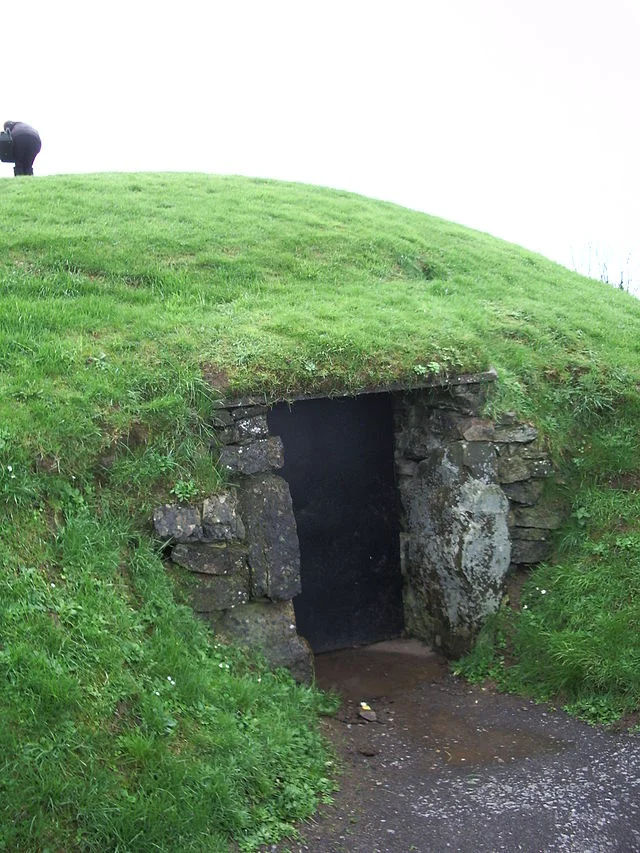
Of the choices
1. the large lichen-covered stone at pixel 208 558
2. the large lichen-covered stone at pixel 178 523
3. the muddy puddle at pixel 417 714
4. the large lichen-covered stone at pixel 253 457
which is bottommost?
the muddy puddle at pixel 417 714

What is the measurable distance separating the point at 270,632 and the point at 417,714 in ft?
4.16

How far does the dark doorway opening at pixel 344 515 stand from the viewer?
24.7 ft

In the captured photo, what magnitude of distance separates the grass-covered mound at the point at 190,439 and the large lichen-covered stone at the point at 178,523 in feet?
0.33

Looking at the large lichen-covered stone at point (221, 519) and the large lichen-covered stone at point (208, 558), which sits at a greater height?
the large lichen-covered stone at point (221, 519)

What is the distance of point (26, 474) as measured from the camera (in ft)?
18.3

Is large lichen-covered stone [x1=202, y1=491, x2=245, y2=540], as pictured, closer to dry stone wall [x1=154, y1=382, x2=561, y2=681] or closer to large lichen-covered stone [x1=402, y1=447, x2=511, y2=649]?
dry stone wall [x1=154, y1=382, x2=561, y2=681]

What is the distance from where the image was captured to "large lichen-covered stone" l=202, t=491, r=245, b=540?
19.7 ft

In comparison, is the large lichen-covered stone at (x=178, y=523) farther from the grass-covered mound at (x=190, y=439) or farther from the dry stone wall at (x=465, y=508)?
the dry stone wall at (x=465, y=508)

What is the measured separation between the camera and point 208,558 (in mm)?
5961

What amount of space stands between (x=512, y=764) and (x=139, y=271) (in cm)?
554

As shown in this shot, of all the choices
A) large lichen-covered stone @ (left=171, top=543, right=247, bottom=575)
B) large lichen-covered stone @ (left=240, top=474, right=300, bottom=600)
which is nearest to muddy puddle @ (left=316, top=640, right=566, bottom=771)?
large lichen-covered stone @ (left=240, top=474, right=300, bottom=600)

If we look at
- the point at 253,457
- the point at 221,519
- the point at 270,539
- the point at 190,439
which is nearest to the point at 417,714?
the point at 270,539

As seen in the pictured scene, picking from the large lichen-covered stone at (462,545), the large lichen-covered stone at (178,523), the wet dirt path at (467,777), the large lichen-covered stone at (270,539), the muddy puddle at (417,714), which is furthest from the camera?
the large lichen-covered stone at (462,545)

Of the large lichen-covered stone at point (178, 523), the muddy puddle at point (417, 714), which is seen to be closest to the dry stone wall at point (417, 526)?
the large lichen-covered stone at point (178, 523)
